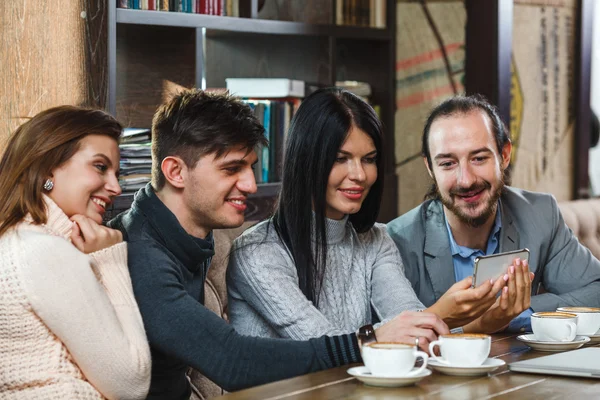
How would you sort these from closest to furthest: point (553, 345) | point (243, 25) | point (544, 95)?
point (553, 345) < point (243, 25) < point (544, 95)

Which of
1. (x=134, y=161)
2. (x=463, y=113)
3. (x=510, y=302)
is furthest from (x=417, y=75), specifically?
(x=510, y=302)

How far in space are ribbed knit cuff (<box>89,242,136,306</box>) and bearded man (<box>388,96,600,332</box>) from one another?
102cm

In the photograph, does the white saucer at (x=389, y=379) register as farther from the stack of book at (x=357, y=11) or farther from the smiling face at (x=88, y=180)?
the stack of book at (x=357, y=11)

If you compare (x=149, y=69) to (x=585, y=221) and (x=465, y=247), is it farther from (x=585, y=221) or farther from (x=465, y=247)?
(x=585, y=221)

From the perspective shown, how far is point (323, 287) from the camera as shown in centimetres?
213

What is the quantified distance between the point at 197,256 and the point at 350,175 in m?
0.44

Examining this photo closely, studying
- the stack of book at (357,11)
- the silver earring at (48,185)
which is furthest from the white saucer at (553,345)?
the stack of book at (357,11)

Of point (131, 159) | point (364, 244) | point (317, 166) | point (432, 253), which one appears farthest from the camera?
point (131, 159)

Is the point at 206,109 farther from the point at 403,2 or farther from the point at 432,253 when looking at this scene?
the point at 403,2

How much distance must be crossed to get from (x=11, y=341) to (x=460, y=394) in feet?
2.57

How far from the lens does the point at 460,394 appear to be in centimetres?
141

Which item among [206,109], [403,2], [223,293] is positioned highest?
[403,2]

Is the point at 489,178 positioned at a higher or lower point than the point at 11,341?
higher

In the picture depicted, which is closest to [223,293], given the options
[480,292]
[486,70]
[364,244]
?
[364,244]
